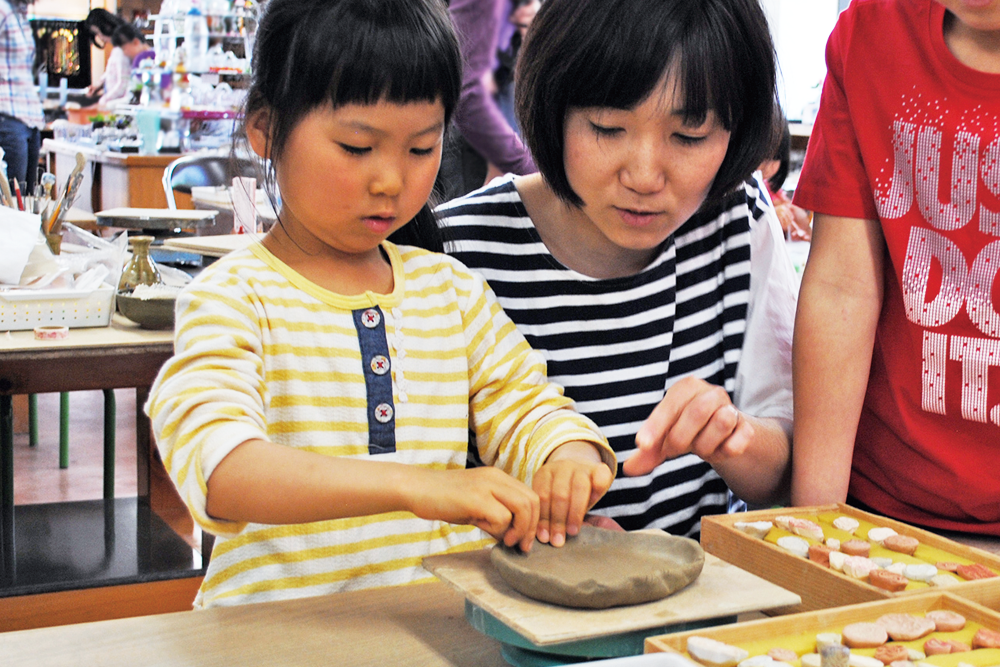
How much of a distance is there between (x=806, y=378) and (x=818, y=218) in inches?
6.5

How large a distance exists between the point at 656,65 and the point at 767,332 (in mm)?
369

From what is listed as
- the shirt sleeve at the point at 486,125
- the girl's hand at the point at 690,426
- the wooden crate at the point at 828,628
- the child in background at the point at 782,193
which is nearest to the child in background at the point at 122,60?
the child in background at the point at 782,193

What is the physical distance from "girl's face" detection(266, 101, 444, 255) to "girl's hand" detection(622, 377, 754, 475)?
0.94ft

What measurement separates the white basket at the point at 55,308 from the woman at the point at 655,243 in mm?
1129

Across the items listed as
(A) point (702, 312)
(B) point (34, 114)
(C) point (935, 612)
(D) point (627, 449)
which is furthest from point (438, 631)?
(B) point (34, 114)

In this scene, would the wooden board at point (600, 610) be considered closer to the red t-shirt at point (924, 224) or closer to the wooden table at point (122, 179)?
the red t-shirt at point (924, 224)

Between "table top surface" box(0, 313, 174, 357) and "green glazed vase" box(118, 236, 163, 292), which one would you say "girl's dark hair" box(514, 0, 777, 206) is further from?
"green glazed vase" box(118, 236, 163, 292)

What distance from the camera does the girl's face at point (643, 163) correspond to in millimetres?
1003

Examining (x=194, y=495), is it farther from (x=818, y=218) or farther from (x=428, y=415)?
(x=818, y=218)

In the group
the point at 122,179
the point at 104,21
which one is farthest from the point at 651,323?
the point at 104,21

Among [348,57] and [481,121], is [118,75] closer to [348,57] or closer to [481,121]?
[481,121]

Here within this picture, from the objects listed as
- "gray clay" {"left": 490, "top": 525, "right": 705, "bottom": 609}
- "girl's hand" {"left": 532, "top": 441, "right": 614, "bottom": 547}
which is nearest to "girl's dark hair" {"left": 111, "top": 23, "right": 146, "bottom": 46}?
"girl's hand" {"left": 532, "top": 441, "right": 614, "bottom": 547}

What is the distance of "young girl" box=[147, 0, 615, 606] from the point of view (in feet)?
2.96

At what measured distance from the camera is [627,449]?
1.18 m
